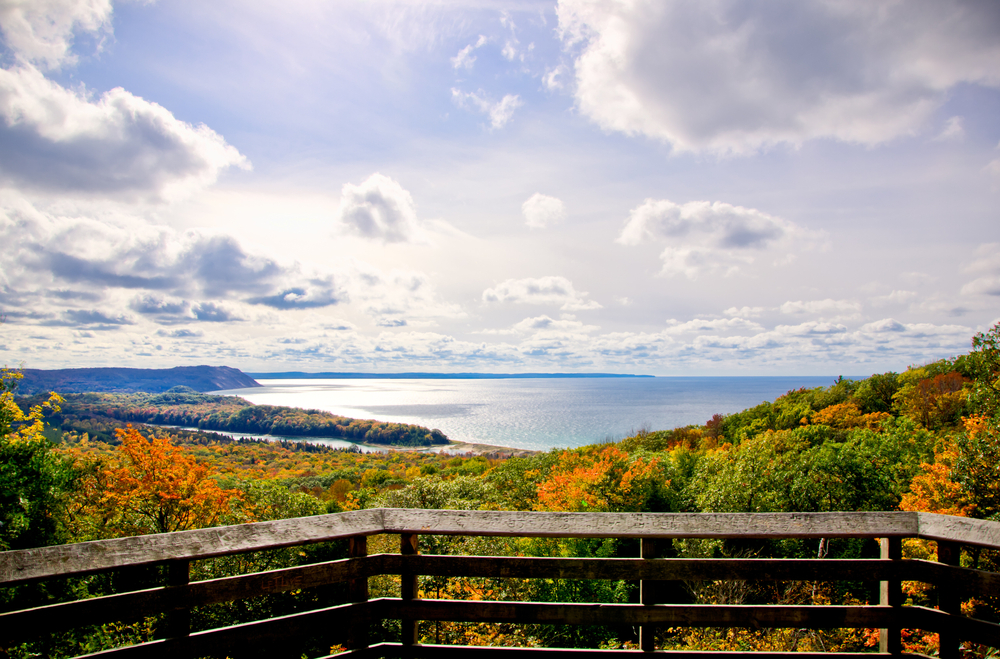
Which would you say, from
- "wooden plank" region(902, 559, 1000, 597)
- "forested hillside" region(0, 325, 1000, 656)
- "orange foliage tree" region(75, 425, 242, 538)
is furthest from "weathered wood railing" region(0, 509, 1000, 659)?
"orange foliage tree" region(75, 425, 242, 538)

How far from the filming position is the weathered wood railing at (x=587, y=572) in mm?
2492

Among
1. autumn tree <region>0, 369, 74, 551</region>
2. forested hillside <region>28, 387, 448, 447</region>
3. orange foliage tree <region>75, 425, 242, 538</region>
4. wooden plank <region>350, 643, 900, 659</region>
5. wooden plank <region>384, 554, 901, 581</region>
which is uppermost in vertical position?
wooden plank <region>384, 554, 901, 581</region>

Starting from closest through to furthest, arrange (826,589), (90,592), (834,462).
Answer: (90,592)
(826,589)
(834,462)

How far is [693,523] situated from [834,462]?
3233cm

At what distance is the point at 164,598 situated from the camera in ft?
7.59

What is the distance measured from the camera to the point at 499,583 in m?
18.4

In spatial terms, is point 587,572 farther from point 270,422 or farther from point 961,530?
point 270,422

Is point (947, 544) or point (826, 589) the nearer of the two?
point (947, 544)

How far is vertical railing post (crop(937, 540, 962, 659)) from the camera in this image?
2537mm

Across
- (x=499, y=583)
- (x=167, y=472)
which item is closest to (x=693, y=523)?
(x=499, y=583)

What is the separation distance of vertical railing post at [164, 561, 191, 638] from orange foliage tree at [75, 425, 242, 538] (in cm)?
2720

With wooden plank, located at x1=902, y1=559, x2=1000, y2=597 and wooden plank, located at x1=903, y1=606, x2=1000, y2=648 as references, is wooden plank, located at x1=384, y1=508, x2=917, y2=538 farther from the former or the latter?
wooden plank, located at x1=903, y1=606, x2=1000, y2=648

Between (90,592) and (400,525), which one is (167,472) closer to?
(90,592)

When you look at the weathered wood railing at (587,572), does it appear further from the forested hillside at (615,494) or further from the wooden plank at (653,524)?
the forested hillside at (615,494)
